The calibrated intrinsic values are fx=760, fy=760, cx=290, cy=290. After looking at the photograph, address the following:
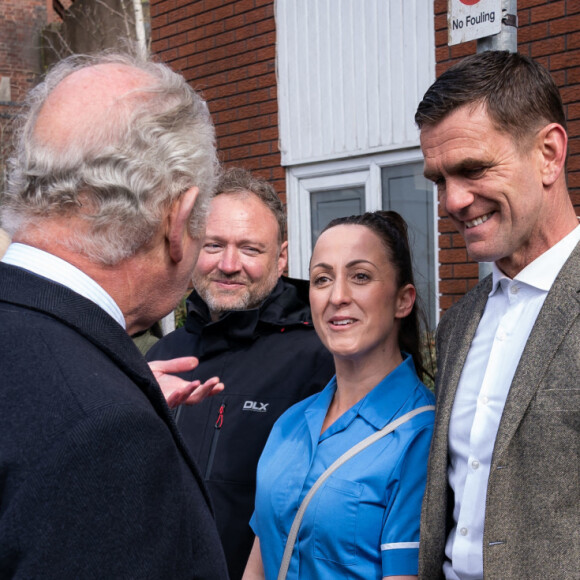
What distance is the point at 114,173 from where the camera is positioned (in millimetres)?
1361

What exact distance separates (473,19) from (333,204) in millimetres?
3535

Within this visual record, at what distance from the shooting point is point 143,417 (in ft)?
3.88

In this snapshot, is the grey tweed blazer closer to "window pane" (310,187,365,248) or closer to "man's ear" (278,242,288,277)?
"man's ear" (278,242,288,277)

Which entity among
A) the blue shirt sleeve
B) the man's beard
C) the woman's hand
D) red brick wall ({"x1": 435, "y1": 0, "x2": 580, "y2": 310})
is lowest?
the blue shirt sleeve

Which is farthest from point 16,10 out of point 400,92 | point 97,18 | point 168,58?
point 400,92

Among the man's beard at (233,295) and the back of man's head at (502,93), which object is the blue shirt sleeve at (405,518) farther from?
the man's beard at (233,295)

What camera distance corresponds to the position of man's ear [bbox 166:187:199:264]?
1471 millimetres

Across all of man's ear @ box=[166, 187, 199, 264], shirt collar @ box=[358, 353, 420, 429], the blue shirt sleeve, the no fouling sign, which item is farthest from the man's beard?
man's ear @ box=[166, 187, 199, 264]

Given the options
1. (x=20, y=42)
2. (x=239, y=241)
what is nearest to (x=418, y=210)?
(x=239, y=241)

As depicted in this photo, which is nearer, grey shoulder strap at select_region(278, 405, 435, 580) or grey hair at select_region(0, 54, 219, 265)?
grey hair at select_region(0, 54, 219, 265)

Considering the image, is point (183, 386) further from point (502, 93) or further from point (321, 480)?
point (502, 93)

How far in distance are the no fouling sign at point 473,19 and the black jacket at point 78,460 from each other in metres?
1.67

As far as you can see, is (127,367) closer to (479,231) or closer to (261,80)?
(479,231)

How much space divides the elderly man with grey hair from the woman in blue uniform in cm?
77
